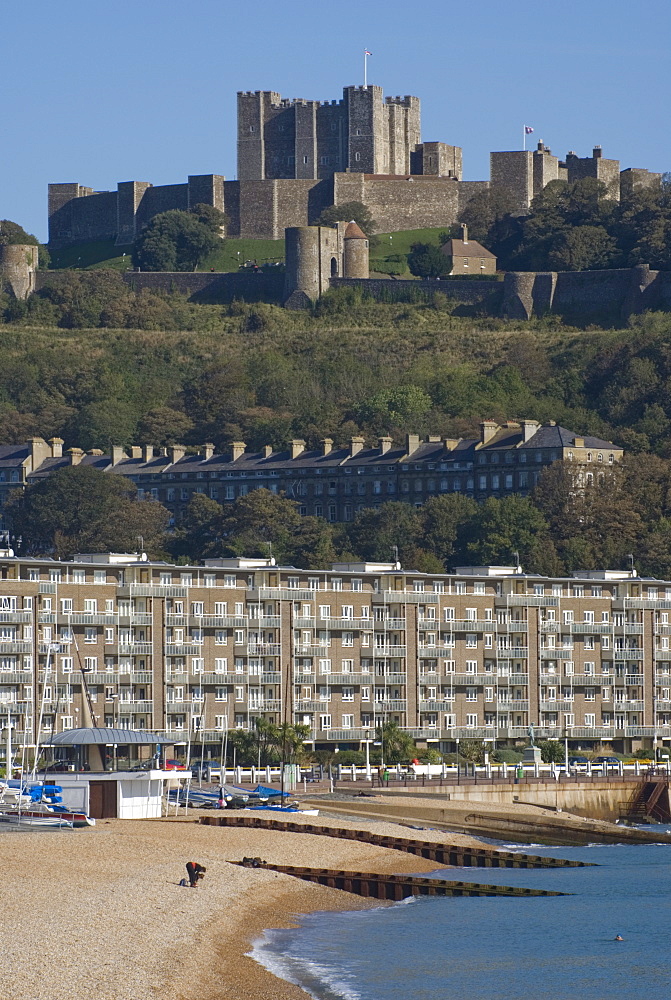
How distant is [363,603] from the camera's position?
89312 mm

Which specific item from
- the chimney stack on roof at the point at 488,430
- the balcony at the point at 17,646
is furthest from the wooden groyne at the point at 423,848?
the chimney stack on roof at the point at 488,430

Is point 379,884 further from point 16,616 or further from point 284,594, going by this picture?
point 284,594

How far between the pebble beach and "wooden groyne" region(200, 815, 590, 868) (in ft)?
2.10

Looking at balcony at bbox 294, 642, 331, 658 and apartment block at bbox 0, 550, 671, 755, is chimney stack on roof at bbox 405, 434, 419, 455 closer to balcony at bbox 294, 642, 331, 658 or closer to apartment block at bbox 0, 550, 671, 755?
apartment block at bbox 0, 550, 671, 755

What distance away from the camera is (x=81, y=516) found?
141000 millimetres

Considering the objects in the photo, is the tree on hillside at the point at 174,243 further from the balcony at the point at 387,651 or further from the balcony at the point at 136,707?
the balcony at the point at 136,707

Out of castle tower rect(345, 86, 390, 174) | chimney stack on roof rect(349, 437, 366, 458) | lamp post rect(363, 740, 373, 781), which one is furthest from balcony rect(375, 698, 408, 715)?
castle tower rect(345, 86, 390, 174)

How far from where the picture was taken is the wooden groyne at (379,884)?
161 feet

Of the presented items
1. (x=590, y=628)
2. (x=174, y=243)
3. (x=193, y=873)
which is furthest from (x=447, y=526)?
(x=193, y=873)

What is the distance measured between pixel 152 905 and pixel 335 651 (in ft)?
155

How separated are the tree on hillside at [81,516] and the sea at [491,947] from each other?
8460 centimetres

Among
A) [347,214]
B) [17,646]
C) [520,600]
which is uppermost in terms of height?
[347,214]

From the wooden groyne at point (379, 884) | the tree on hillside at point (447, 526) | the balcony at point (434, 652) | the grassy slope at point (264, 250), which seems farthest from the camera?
the grassy slope at point (264, 250)

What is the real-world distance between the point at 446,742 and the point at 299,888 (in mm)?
40875
